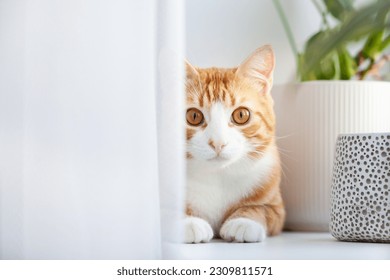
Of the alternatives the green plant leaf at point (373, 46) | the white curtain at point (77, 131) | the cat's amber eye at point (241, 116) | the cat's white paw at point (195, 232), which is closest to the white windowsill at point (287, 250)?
the cat's white paw at point (195, 232)

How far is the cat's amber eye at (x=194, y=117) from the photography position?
40.4 inches

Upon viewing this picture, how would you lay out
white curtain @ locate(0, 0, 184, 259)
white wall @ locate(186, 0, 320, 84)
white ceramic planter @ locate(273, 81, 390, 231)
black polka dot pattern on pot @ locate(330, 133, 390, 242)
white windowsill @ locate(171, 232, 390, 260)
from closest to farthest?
1. white curtain @ locate(0, 0, 184, 259)
2. white windowsill @ locate(171, 232, 390, 260)
3. black polka dot pattern on pot @ locate(330, 133, 390, 242)
4. white ceramic planter @ locate(273, 81, 390, 231)
5. white wall @ locate(186, 0, 320, 84)

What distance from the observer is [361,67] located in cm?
133

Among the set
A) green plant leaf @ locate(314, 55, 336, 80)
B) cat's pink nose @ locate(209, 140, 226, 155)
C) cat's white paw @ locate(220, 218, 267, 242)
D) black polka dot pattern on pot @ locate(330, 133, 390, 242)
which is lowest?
cat's white paw @ locate(220, 218, 267, 242)

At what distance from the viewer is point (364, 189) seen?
0.96 meters

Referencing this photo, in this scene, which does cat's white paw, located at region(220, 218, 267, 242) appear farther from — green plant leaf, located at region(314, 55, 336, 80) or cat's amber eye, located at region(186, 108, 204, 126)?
green plant leaf, located at region(314, 55, 336, 80)

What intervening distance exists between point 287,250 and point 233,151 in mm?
→ 204

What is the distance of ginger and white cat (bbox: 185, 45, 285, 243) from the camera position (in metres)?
1.01

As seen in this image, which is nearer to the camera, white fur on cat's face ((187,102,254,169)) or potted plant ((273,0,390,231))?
white fur on cat's face ((187,102,254,169))

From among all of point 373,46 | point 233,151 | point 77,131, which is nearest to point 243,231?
point 233,151

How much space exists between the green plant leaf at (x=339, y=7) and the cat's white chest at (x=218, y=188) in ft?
1.21

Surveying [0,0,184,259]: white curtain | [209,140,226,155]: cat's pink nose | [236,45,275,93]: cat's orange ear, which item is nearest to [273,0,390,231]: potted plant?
[236,45,275,93]: cat's orange ear

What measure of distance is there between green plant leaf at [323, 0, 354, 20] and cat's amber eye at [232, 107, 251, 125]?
0.33 meters

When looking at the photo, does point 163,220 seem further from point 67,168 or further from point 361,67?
point 361,67
